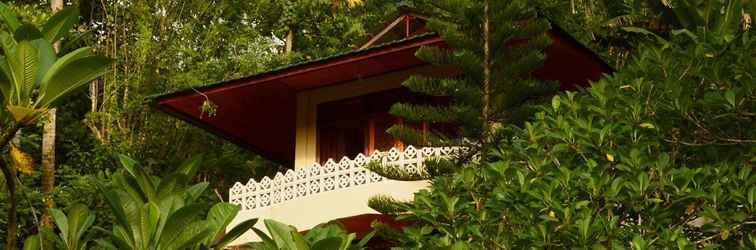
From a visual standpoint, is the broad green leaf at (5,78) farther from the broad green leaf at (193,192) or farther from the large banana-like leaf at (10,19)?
the broad green leaf at (193,192)

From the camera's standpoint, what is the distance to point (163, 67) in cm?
1945

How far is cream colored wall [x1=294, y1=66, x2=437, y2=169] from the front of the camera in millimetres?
13648

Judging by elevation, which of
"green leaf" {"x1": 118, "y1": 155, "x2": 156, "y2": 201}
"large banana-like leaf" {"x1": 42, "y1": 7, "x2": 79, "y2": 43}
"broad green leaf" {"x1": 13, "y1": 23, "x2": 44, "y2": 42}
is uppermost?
"large banana-like leaf" {"x1": 42, "y1": 7, "x2": 79, "y2": 43}

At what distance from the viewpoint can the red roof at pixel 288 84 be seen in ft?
39.7

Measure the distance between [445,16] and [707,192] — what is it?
650 cm

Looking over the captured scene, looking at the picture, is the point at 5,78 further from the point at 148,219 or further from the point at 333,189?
the point at 333,189

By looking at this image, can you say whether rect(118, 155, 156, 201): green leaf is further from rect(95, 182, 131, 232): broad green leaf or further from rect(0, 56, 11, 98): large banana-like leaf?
rect(0, 56, 11, 98): large banana-like leaf

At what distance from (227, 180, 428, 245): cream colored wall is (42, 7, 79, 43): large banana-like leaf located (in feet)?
25.5

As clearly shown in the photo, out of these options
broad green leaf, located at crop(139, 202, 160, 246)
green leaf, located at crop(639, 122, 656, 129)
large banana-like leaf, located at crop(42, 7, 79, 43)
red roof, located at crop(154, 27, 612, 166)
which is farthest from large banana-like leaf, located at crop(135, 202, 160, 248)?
red roof, located at crop(154, 27, 612, 166)

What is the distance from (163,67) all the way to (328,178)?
8110 mm

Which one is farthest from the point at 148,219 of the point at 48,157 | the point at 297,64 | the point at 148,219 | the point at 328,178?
the point at 48,157

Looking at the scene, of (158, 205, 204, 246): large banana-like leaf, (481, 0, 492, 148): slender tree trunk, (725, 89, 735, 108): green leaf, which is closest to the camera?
(158, 205, 204, 246): large banana-like leaf

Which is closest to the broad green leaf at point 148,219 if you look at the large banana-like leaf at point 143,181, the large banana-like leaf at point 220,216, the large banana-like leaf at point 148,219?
the large banana-like leaf at point 148,219

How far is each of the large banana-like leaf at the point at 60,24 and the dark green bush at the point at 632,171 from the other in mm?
2787
